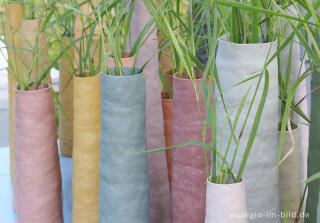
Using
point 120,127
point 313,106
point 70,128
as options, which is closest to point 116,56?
point 120,127

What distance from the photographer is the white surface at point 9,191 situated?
56cm

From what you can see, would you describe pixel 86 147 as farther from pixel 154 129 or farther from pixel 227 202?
pixel 227 202

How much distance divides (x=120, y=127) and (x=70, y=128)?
292 mm

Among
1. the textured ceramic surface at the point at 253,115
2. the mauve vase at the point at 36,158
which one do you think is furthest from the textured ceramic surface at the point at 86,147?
the textured ceramic surface at the point at 253,115

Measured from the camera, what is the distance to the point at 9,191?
0.62m

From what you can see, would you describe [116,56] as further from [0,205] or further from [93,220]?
[0,205]

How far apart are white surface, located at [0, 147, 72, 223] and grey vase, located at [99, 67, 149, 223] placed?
0.16m

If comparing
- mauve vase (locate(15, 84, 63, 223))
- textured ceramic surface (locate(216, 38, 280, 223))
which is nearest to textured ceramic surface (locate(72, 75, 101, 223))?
mauve vase (locate(15, 84, 63, 223))

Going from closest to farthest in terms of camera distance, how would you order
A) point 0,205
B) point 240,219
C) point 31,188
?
point 240,219, point 31,188, point 0,205

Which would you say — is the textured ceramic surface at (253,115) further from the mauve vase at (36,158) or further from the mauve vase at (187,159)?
the mauve vase at (36,158)

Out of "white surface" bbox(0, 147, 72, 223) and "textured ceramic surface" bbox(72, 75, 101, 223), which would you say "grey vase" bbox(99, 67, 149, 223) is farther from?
"white surface" bbox(0, 147, 72, 223)

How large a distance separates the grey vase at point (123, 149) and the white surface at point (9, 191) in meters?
0.16

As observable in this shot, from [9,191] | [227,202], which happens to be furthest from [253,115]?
[9,191]

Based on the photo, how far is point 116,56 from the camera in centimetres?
37
